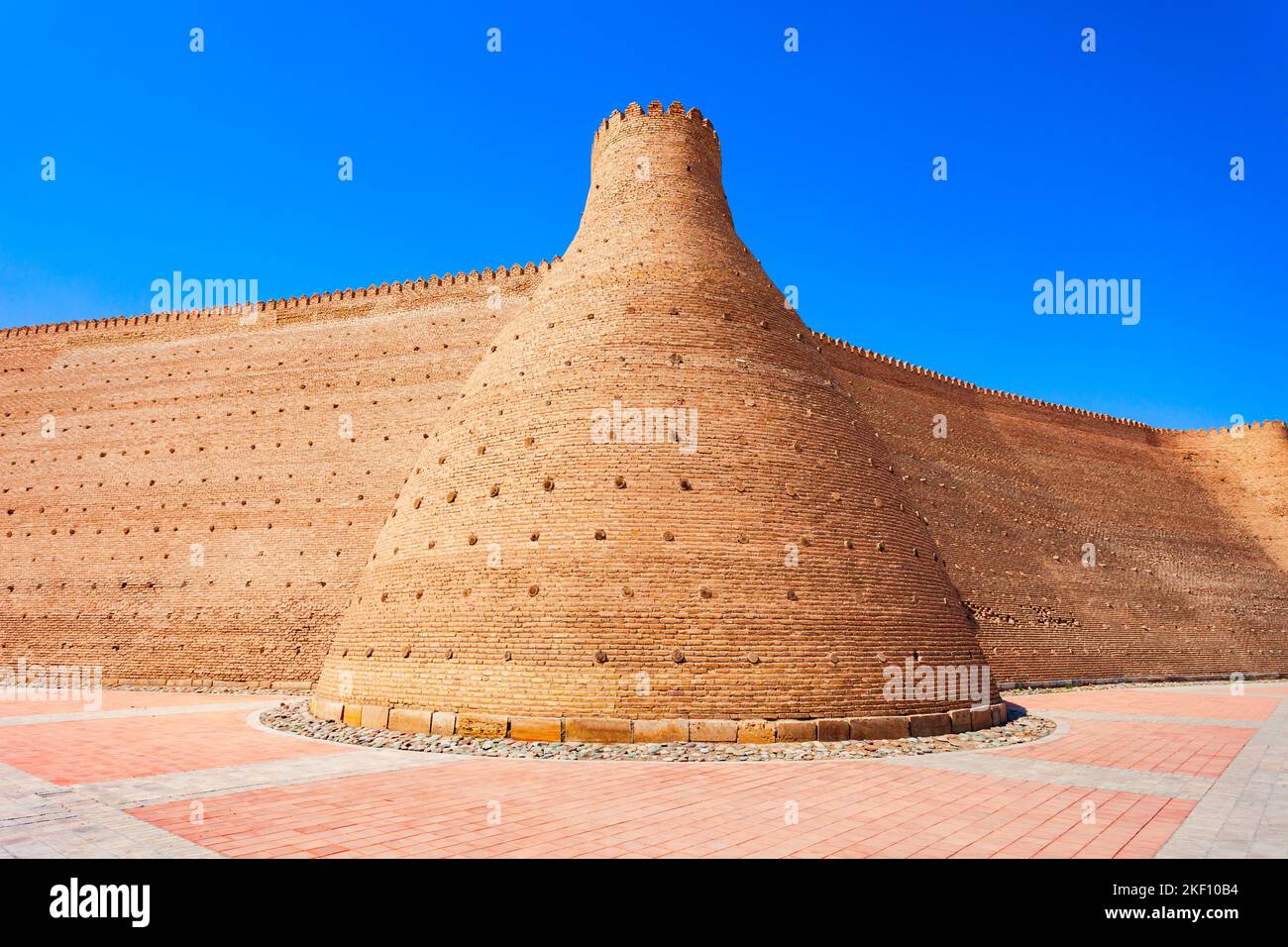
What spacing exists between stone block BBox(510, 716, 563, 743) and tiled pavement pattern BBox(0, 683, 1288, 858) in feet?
2.37

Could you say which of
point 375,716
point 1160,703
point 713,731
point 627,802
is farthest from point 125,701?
point 1160,703

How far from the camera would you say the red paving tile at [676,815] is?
16.8 ft

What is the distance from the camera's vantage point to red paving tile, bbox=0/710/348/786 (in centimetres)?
819

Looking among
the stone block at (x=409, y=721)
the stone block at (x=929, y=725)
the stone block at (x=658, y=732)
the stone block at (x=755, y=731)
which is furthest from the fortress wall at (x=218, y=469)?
the stone block at (x=929, y=725)

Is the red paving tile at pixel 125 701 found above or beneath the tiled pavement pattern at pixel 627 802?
beneath

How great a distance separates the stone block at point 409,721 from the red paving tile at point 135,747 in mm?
741

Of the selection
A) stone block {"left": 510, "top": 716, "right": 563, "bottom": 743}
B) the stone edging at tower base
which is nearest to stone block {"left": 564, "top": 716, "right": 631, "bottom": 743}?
the stone edging at tower base

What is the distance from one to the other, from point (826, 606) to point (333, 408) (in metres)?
15.9

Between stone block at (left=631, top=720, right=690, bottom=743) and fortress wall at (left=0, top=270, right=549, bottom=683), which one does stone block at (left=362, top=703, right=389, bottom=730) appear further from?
fortress wall at (left=0, top=270, right=549, bottom=683)

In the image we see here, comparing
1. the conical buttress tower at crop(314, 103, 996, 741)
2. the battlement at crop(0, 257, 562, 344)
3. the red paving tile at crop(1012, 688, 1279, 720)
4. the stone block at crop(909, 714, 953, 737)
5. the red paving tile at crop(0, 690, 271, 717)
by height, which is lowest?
the red paving tile at crop(1012, 688, 1279, 720)

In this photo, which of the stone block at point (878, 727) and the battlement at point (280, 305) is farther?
the battlement at point (280, 305)

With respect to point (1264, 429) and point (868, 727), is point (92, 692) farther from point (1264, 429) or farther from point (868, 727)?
point (1264, 429)

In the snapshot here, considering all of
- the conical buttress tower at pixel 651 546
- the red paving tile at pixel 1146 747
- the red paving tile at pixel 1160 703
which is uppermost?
the conical buttress tower at pixel 651 546

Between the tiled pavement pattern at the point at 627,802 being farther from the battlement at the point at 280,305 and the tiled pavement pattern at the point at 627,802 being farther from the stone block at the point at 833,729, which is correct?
the battlement at the point at 280,305
